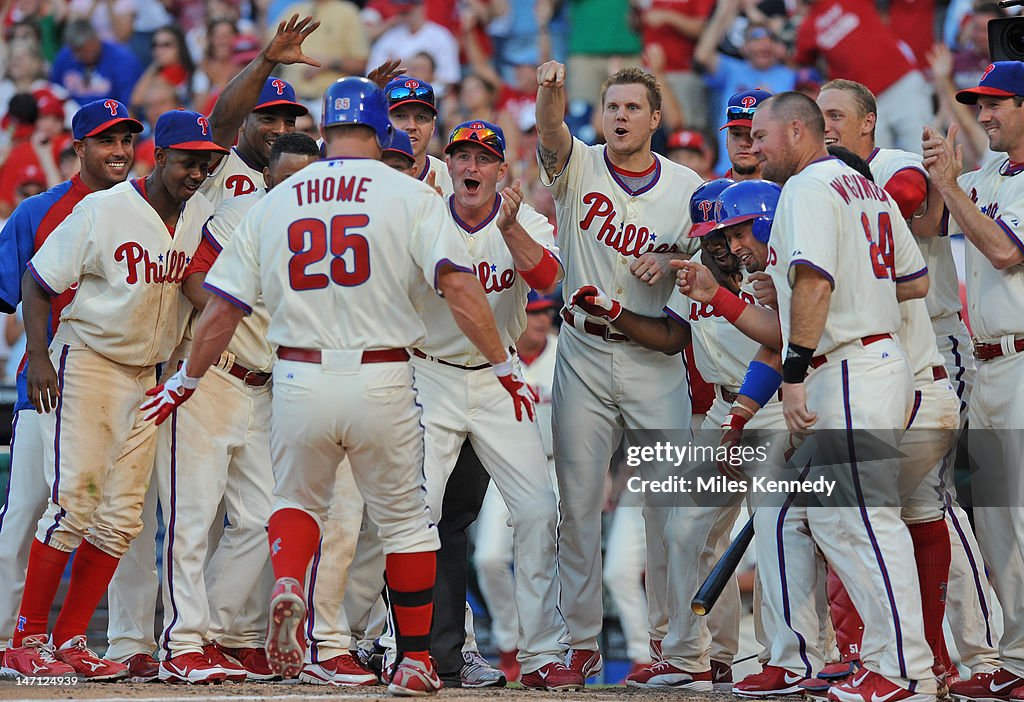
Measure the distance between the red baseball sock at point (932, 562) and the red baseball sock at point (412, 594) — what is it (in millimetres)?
1912

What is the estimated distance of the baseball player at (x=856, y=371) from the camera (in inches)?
187

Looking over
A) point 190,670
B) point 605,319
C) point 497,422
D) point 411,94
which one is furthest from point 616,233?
point 190,670

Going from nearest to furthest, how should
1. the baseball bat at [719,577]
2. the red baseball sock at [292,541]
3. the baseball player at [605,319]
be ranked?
the red baseball sock at [292,541]
the baseball bat at [719,577]
the baseball player at [605,319]

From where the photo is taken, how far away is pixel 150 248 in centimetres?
571

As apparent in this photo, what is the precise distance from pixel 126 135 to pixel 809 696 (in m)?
3.83

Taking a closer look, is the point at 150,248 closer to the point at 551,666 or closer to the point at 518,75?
the point at 551,666

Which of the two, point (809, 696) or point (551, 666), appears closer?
point (809, 696)

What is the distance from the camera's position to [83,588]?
5.68 m

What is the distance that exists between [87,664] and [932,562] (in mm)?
3391

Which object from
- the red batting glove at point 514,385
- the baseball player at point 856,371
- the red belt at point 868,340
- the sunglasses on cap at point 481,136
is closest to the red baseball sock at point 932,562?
the baseball player at point 856,371

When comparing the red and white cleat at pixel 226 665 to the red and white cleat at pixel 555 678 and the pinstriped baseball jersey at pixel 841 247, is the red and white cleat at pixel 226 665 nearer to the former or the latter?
the red and white cleat at pixel 555 678

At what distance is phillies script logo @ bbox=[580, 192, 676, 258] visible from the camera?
19.9 feet

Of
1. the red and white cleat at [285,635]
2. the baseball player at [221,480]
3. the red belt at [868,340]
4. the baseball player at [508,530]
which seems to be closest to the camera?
the red and white cleat at [285,635]

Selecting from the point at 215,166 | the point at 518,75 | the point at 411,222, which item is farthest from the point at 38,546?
the point at 518,75
